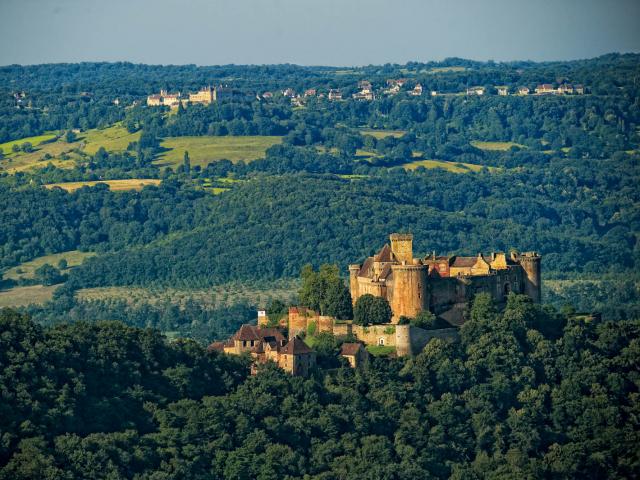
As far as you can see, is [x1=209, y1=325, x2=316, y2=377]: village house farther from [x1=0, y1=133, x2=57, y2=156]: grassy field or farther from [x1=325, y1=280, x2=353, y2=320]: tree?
[x1=0, y1=133, x2=57, y2=156]: grassy field

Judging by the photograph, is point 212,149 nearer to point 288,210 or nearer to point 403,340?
point 288,210

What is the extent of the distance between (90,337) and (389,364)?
12388mm

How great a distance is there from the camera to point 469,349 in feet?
280

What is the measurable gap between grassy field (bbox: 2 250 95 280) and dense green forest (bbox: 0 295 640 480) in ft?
213

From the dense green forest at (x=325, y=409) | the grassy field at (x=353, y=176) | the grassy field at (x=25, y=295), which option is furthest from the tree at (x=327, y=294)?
the grassy field at (x=353, y=176)

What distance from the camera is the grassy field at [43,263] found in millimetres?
147875

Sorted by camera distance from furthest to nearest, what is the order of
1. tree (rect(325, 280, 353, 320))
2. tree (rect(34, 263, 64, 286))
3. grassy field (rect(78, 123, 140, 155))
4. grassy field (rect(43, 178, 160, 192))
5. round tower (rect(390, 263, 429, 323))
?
grassy field (rect(78, 123, 140, 155))
grassy field (rect(43, 178, 160, 192))
tree (rect(34, 263, 64, 286))
tree (rect(325, 280, 353, 320))
round tower (rect(390, 263, 429, 323))

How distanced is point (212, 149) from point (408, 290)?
94.1 metres

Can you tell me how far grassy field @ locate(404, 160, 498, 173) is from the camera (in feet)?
608

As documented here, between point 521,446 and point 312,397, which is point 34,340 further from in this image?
point 521,446

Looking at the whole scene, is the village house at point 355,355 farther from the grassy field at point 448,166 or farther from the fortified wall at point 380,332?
the grassy field at point 448,166

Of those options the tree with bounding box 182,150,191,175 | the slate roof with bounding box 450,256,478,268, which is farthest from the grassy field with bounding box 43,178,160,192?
the slate roof with bounding box 450,256,478,268

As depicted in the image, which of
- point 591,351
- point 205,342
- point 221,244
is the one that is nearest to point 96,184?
point 221,244

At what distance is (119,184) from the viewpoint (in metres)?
168
